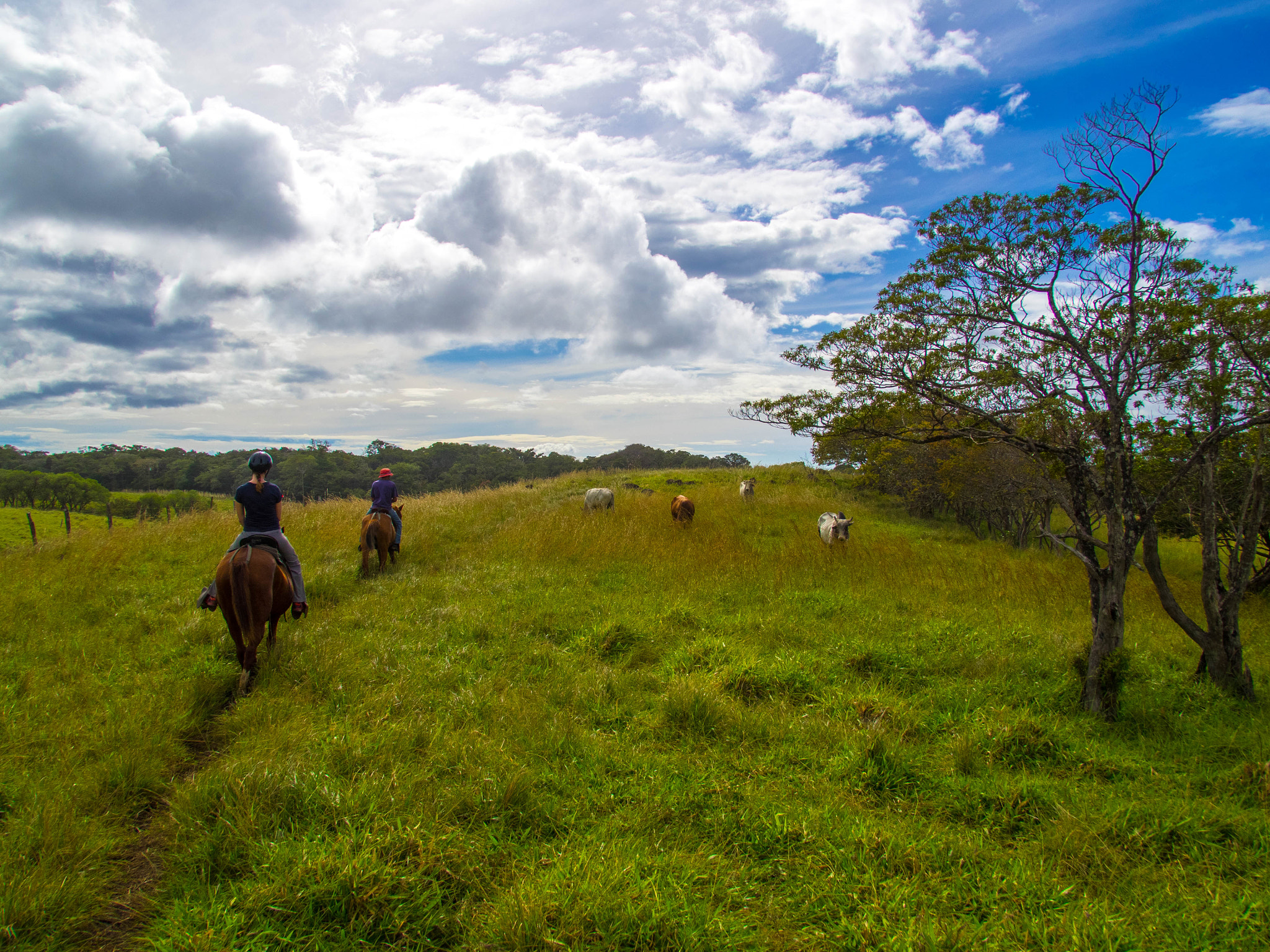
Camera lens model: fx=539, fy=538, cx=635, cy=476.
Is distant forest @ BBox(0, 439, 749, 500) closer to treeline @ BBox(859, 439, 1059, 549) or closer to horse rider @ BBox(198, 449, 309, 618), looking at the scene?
treeline @ BBox(859, 439, 1059, 549)

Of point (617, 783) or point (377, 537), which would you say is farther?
point (377, 537)

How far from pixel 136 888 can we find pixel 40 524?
46.7 m

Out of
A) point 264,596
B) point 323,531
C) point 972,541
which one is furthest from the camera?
point 972,541

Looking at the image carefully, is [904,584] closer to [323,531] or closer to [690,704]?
[690,704]

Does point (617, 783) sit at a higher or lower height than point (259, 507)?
lower

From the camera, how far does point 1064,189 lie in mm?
5730

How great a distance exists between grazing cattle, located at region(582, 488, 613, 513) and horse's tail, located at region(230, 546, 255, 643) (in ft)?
40.0

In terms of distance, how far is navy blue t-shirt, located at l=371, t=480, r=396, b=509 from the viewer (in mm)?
11359

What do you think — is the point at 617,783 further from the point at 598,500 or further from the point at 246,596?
the point at 598,500

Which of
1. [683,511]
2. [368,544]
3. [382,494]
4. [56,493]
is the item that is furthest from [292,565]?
[56,493]

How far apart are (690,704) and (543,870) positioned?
221cm

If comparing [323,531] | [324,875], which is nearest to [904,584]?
[324,875]

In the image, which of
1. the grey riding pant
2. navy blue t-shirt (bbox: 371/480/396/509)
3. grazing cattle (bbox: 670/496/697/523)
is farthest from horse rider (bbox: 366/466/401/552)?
grazing cattle (bbox: 670/496/697/523)

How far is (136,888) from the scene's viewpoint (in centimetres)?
317
